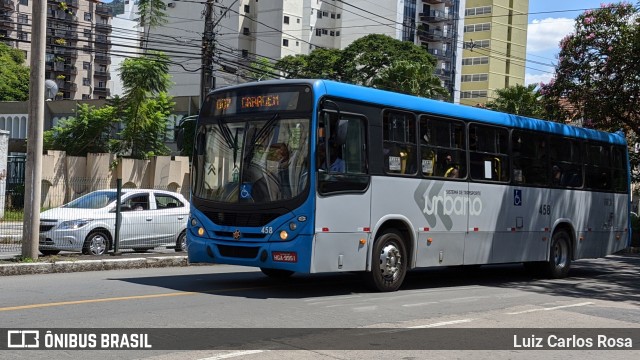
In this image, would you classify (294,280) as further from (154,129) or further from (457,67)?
(457,67)

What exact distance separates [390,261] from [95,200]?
858cm

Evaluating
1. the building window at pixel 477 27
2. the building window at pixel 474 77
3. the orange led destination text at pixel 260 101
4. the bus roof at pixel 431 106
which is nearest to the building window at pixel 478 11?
the building window at pixel 477 27

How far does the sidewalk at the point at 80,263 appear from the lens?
44.7 ft

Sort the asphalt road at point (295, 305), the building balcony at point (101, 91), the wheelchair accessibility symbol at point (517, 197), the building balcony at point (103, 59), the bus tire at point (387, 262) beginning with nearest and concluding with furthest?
the asphalt road at point (295, 305) → the bus tire at point (387, 262) → the wheelchair accessibility symbol at point (517, 197) → the building balcony at point (103, 59) → the building balcony at point (101, 91)

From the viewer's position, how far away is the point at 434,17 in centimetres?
9188

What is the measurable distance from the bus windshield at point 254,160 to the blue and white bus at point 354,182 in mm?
18

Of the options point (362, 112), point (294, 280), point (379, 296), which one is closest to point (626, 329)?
point (379, 296)

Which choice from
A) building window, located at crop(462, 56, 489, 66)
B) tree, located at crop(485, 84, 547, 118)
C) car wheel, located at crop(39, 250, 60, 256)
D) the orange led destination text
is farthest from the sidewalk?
building window, located at crop(462, 56, 489, 66)

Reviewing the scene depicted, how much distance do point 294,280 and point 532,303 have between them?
4.28m

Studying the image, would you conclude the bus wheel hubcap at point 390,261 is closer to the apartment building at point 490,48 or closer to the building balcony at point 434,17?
the building balcony at point 434,17

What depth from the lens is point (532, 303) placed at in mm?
12320

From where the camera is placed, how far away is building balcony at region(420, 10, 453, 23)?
300ft

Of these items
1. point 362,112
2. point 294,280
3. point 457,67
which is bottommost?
point 294,280

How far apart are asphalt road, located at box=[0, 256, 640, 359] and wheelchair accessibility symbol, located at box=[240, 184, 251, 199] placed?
153 cm
